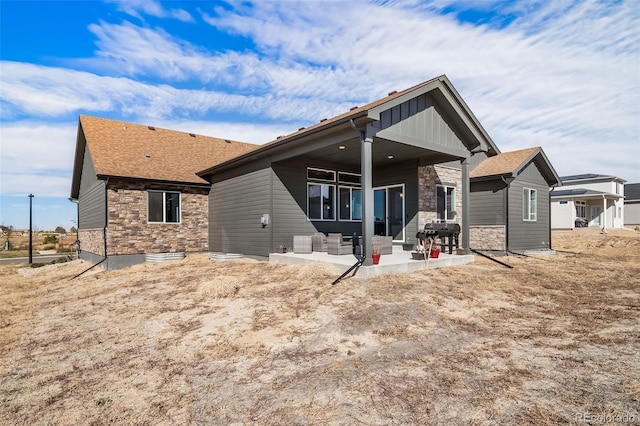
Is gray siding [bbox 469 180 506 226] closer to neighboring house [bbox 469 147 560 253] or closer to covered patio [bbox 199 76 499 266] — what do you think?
neighboring house [bbox 469 147 560 253]

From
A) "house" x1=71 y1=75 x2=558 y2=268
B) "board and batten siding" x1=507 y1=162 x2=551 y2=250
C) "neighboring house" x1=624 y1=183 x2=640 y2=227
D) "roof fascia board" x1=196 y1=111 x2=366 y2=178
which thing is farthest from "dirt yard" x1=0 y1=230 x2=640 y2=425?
"neighboring house" x1=624 y1=183 x2=640 y2=227

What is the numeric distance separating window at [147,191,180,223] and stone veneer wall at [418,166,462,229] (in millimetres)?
8931

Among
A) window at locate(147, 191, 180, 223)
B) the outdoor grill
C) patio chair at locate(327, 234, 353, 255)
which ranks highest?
window at locate(147, 191, 180, 223)

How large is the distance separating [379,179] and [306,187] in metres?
3.35

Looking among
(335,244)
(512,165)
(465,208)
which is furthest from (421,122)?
(512,165)

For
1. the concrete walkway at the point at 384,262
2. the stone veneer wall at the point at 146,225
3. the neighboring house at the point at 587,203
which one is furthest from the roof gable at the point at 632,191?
the stone veneer wall at the point at 146,225

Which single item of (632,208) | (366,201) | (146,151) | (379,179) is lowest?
(366,201)

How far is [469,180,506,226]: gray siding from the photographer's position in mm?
12742

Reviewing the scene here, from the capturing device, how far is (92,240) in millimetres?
13289

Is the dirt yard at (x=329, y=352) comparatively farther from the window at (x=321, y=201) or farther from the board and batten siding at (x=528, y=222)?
the board and batten siding at (x=528, y=222)

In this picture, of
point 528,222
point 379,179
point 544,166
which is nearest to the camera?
point 379,179

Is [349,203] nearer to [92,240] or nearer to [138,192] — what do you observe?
[138,192]

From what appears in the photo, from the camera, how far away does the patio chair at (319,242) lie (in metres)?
10.3

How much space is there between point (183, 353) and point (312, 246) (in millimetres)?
6528
